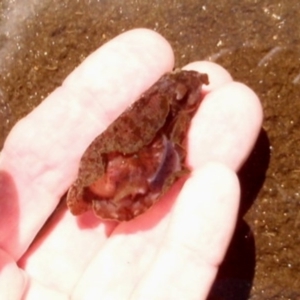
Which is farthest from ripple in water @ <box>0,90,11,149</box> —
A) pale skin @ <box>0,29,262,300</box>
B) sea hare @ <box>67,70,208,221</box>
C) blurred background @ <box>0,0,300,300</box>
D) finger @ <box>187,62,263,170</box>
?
finger @ <box>187,62,263,170</box>

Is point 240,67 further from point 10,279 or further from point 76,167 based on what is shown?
point 10,279

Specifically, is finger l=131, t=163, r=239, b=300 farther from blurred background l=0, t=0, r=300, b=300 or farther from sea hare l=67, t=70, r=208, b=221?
blurred background l=0, t=0, r=300, b=300

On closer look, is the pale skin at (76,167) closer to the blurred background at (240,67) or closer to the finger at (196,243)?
the finger at (196,243)

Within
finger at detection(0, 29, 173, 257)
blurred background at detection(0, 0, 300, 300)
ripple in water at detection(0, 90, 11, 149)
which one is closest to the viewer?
finger at detection(0, 29, 173, 257)

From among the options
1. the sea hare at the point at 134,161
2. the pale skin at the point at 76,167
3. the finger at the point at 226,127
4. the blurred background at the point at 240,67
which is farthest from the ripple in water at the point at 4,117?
the finger at the point at 226,127

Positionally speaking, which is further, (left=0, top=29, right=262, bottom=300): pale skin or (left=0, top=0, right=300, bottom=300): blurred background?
(left=0, top=0, right=300, bottom=300): blurred background

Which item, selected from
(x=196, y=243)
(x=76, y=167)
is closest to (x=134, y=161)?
(x=76, y=167)
